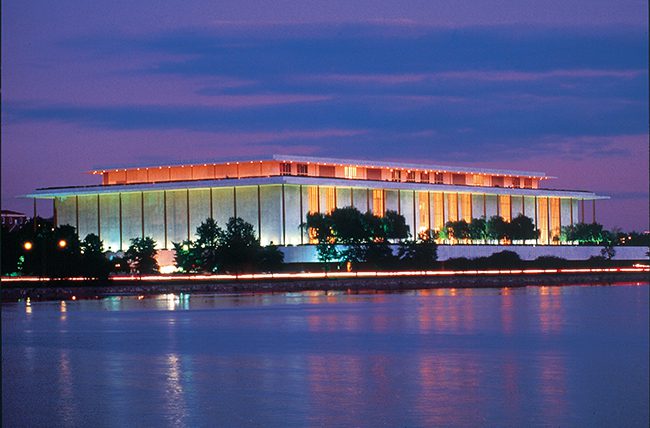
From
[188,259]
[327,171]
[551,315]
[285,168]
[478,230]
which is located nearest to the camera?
[551,315]

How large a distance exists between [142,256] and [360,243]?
18.1 meters

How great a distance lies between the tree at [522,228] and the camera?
12472 cm

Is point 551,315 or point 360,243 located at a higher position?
point 360,243

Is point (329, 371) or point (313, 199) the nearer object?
point (329, 371)

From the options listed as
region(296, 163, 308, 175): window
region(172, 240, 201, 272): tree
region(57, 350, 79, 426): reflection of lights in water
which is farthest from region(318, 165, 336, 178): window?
region(57, 350, 79, 426): reflection of lights in water

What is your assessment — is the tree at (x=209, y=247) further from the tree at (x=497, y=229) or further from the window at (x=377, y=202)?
the tree at (x=497, y=229)

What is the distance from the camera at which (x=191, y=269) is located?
97500 mm

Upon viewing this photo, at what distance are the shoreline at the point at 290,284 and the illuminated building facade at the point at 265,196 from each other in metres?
18.5

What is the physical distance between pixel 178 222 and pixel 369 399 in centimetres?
9762

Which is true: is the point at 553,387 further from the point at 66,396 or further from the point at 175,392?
the point at 66,396

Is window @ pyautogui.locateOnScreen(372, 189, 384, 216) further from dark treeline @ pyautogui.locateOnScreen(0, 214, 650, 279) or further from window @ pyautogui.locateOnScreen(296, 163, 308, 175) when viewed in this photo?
window @ pyautogui.locateOnScreen(296, 163, 308, 175)

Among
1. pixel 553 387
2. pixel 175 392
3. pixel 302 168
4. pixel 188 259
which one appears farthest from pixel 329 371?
pixel 302 168

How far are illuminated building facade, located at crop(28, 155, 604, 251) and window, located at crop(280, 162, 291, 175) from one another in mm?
37

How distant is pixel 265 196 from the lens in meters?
111
